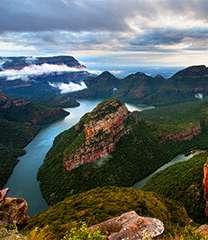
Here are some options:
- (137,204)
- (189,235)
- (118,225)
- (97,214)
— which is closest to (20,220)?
(97,214)

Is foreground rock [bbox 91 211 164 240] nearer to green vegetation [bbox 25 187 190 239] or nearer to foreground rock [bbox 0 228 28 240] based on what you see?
foreground rock [bbox 0 228 28 240]

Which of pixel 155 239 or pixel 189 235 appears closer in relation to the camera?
pixel 189 235

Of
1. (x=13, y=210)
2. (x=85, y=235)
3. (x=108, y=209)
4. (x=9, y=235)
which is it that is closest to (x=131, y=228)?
(x=85, y=235)

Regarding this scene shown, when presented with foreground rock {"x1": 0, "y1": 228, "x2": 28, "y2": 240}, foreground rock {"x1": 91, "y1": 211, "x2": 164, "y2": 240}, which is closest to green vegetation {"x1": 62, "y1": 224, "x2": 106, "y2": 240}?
foreground rock {"x1": 0, "y1": 228, "x2": 28, "y2": 240}

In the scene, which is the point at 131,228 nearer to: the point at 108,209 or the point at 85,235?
the point at 85,235

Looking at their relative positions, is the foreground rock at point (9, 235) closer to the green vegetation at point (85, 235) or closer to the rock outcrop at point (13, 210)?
the green vegetation at point (85, 235)

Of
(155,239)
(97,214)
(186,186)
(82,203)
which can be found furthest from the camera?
(186,186)

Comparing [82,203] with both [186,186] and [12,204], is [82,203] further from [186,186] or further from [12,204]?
[186,186]
